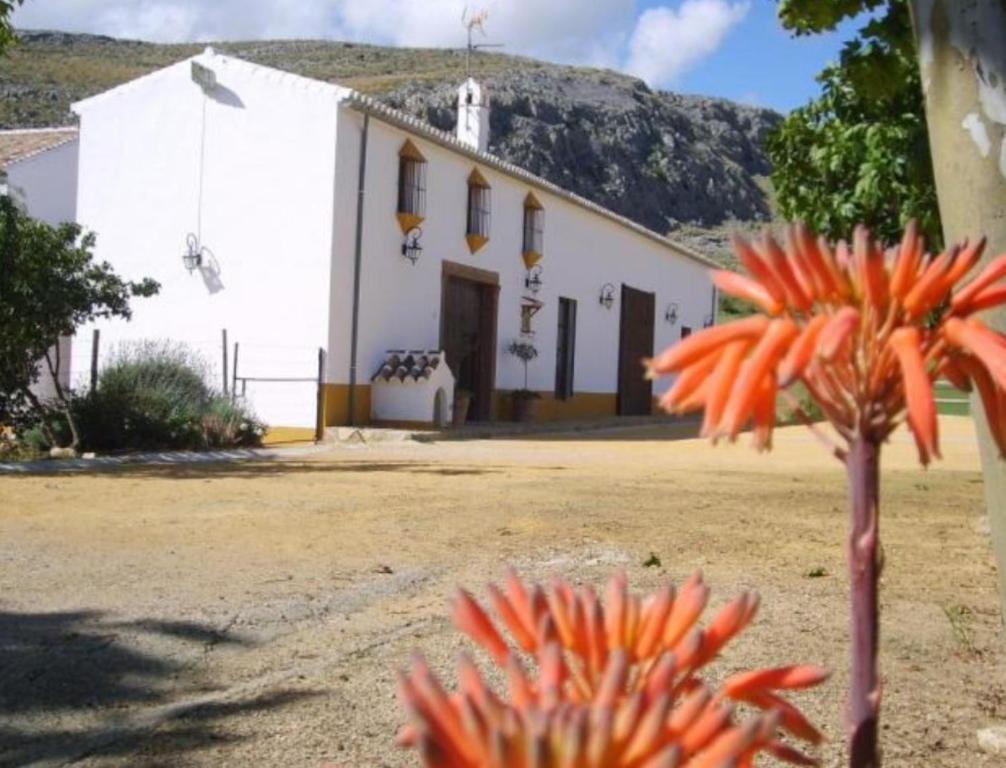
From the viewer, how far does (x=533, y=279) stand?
990 inches

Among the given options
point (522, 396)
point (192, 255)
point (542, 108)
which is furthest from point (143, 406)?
point (542, 108)

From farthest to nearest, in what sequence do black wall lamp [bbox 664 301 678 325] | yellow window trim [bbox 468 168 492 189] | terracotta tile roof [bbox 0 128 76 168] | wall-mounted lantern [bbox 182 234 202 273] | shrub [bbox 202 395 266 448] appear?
black wall lamp [bbox 664 301 678 325], terracotta tile roof [bbox 0 128 76 168], yellow window trim [bbox 468 168 492 189], wall-mounted lantern [bbox 182 234 202 273], shrub [bbox 202 395 266 448]

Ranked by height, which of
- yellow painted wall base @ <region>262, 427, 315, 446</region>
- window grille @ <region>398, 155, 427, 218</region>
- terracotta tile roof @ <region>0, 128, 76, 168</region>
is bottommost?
yellow painted wall base @ <region>262, 427, 315, 446</region>

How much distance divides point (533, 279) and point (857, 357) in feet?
80.0

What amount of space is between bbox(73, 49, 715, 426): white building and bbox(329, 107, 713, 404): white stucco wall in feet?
0.16

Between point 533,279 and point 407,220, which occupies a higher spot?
point 407,220

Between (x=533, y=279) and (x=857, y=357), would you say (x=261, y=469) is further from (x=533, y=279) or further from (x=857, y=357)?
(x=533, y=279)

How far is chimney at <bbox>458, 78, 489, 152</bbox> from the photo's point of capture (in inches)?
1067

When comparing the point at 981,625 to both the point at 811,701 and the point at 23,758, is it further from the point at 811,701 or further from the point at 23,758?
the point at 23,758

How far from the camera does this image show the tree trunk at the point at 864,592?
0.90 metres

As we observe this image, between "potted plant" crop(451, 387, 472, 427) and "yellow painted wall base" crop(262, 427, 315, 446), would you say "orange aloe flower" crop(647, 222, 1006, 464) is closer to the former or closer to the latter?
"yellow painted wall base" crop(262, 427, 315, 446)

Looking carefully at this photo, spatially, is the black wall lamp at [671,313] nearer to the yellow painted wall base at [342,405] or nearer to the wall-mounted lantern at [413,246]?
the wall-mounted lantern at [413,246]

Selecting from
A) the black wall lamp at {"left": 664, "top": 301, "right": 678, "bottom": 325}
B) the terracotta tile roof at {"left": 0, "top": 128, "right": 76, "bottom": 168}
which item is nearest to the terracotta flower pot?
the black wall lamp at {"left": 664, "top": 301, "right": 678, "bottom": 325}

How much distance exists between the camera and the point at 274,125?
63.6 ft
